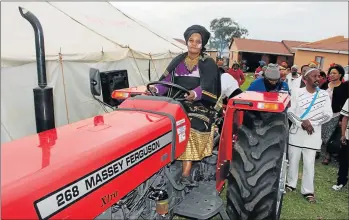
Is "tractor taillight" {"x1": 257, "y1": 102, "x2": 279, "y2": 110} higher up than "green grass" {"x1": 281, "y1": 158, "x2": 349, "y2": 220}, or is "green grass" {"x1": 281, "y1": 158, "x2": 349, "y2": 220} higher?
"tractor taillight" {"x1": 257, "y1": 102, "x2": 279, "y2": 110}

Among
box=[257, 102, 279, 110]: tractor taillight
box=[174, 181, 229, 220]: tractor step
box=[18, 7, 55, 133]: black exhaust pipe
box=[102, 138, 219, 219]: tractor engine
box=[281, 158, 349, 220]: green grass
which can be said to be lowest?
box=[281, 158, 349, 220]: green grass

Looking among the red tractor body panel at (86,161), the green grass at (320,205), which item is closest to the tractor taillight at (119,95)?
the red tractor body panel at (86,161)

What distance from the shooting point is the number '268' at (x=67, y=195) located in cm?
145

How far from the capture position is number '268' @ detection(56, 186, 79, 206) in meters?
1.45

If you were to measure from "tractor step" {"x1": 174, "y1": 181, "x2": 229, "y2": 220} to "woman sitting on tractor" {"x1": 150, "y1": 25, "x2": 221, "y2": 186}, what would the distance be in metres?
0.15

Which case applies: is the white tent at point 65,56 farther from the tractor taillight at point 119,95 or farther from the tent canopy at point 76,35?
the tractor taillight at point 119,95

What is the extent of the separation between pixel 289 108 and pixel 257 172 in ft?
5.49

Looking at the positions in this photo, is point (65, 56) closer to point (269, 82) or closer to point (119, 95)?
point (119, 95)

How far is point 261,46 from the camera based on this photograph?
41.8m

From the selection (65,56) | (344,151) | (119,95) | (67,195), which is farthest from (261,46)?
(67,195)

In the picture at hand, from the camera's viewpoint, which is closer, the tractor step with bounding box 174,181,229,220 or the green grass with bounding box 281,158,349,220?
the tractor step with bounding box 174,181,229,220

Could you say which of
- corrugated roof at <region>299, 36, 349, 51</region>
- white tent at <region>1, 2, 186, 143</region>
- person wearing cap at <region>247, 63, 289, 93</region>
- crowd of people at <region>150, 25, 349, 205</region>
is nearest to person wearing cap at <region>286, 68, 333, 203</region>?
crowd of people at <region>150, 25, 349, 205</region>

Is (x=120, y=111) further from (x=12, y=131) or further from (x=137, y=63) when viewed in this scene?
(x=137, y=63)

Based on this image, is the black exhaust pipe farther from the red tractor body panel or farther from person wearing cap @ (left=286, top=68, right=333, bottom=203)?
person wearing cap @ (left=286, top=68, right=333, bottom=203)
